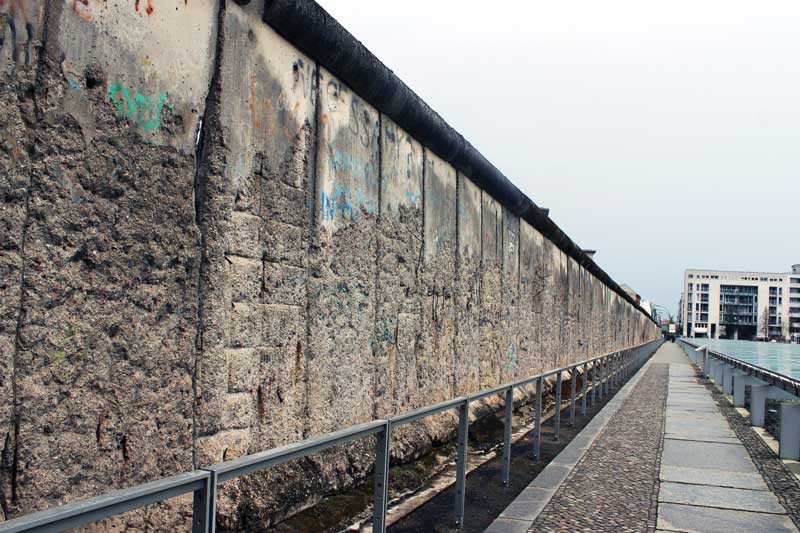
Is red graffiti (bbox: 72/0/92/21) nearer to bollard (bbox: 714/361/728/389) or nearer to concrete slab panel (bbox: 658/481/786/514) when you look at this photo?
concrete slab panel (bbox: 658/481/786/514)

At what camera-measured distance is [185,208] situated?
9.99 feet

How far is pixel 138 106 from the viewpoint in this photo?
2816mm

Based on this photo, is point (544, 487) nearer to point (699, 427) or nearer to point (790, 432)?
point (790, 432)

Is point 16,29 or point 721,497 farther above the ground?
point 16,29

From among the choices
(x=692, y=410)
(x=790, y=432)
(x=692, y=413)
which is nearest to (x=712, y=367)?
(x=692, y=410)

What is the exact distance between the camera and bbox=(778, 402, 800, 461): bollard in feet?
21.2

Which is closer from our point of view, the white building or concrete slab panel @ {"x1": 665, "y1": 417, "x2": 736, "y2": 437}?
concrete slab panel @ {"x1": 665, "y1": 417, "x2": 736, "y2": 437}

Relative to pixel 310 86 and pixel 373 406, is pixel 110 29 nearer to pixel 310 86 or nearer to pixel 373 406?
pixel 310 86

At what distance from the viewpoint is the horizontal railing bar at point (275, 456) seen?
6.31 feet

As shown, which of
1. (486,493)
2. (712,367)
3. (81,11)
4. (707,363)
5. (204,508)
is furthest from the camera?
(707,363)

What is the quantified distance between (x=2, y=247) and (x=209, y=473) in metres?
1.07

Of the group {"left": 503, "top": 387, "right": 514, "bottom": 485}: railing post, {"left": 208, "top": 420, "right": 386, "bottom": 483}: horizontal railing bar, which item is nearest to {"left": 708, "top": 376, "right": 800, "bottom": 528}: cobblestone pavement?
{"left": 503, "top": 387, "right": 514, "bottom": 485}: railing post

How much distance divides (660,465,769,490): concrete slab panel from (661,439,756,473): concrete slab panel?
18 cm

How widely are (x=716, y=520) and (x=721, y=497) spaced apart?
70cm
